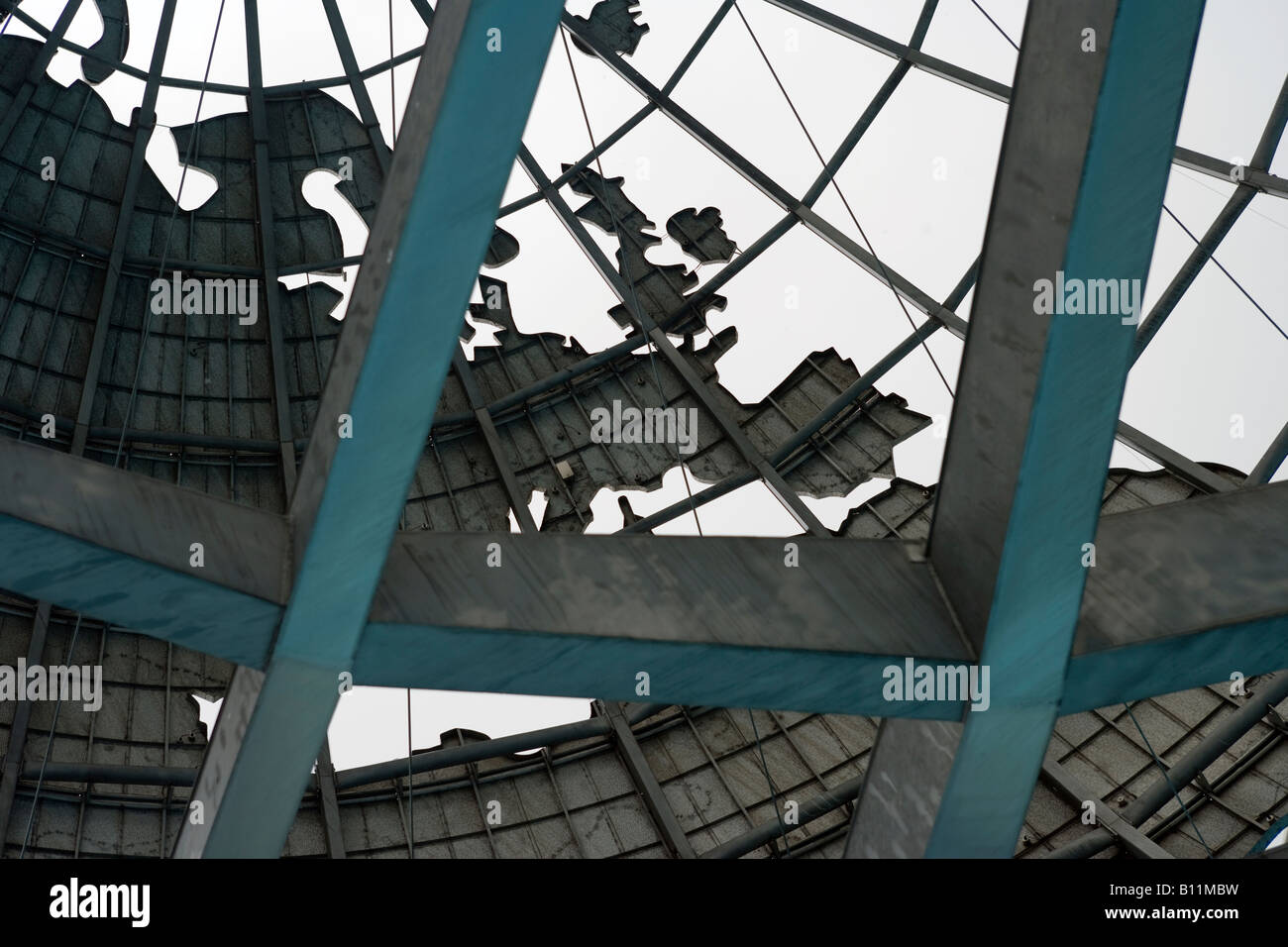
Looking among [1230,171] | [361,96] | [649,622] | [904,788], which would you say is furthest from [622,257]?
[649,622]

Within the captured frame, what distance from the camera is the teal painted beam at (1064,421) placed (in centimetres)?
791

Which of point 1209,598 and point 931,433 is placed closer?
point 1209,598

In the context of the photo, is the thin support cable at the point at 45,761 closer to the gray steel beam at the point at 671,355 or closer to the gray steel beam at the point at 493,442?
the gray steel beam at the point at 493,442

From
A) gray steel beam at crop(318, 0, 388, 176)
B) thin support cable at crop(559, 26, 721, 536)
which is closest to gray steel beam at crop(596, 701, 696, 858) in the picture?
thin support cable at crop(559, 26, 721, 536)

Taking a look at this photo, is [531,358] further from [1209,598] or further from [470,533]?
[1209,598]

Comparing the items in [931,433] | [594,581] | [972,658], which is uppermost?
[931,433]

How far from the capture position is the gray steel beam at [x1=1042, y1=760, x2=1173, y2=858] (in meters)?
17.1

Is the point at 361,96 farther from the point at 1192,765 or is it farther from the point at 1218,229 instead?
the point at 1192,765

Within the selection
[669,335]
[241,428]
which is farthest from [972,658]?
[241,428]

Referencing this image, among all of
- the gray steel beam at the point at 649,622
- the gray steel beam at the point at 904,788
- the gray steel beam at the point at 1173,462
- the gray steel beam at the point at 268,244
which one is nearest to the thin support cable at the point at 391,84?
the gray steel beam at the point at 268,244
